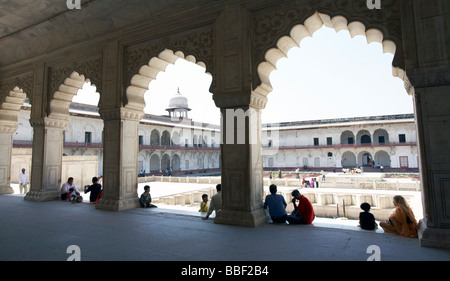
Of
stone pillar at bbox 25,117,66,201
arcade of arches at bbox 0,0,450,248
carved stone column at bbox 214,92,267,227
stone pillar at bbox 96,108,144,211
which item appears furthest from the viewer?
stone pillar at bbox 25,117,66,201

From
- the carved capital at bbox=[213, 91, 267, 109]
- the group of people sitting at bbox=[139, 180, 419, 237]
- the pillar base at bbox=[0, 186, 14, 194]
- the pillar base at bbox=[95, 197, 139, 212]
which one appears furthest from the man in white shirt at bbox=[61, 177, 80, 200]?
the carved capital at bbox=[213, 91, 267, 109]

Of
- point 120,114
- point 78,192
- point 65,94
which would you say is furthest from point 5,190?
point 120,114

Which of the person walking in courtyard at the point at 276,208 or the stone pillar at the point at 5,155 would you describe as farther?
the stone pillar at the point at 5,155

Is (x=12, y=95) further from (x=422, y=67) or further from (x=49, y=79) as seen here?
(x=422, y=67)

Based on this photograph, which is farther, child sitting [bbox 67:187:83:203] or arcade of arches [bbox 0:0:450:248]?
child sitting [bbox 67:187:83:203]

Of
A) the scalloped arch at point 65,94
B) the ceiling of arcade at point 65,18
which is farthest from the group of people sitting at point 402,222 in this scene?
the scalloped arch at point 65,94

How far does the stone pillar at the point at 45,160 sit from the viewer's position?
24.8 feet

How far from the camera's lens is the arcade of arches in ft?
11.8

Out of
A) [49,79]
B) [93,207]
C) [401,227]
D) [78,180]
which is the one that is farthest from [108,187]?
[78,180]

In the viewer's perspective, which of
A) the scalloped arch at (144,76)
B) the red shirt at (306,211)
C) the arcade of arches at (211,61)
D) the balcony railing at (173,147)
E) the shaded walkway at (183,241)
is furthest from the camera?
the balcony railing at (173,147)

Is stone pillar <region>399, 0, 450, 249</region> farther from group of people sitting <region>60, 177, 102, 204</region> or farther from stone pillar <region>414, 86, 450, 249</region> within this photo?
group of people sitting <region>60, 177, 102, 204</region>

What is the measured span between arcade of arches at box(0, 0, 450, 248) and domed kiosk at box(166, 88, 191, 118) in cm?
2742

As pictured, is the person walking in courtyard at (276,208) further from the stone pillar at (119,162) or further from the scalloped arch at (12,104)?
the scalloped arch at (12,104)

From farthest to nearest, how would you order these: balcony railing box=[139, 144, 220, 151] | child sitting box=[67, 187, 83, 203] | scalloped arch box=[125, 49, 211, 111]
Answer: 1. balcony railing box=[139, 144, 220, 151]
2. child sitting box=[67, 187, 83, 203]
3. scalloped arch box=[125, 49, 211, 111]
